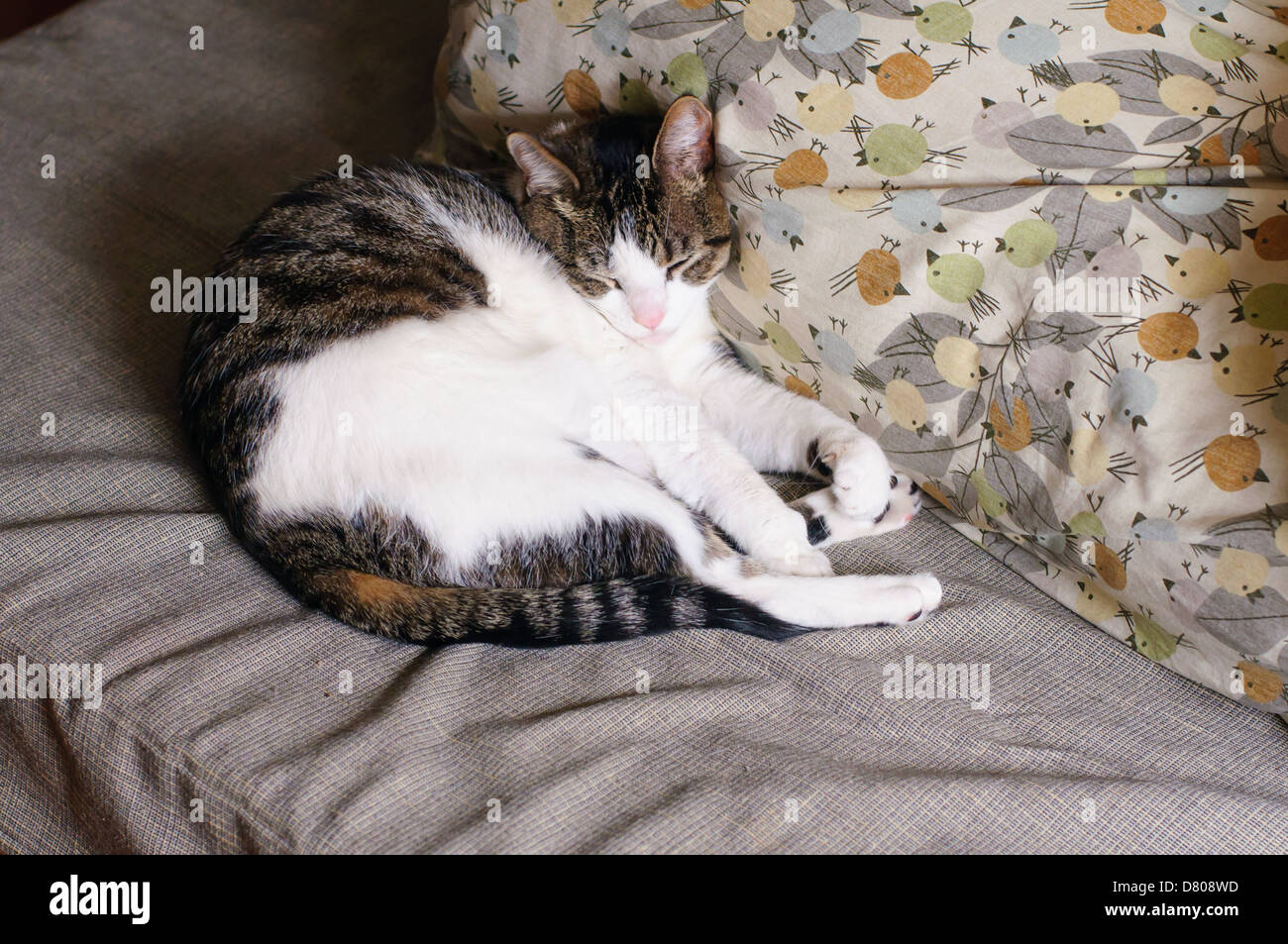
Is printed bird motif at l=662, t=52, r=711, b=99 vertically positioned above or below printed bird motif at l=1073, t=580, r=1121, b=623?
above

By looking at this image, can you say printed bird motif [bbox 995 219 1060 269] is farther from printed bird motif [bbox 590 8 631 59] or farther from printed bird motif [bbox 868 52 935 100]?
printed bird motif [bbox 590 8 631 59]

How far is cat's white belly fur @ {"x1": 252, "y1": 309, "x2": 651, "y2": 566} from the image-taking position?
1.26m

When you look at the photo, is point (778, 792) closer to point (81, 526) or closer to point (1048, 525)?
point (1048, 525)

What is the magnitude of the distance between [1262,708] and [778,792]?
0.61m

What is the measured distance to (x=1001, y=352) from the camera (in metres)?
1.28

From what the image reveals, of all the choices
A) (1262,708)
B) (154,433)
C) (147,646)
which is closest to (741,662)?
(1262,708)

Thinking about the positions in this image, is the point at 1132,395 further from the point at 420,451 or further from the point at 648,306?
the point at 420,451
